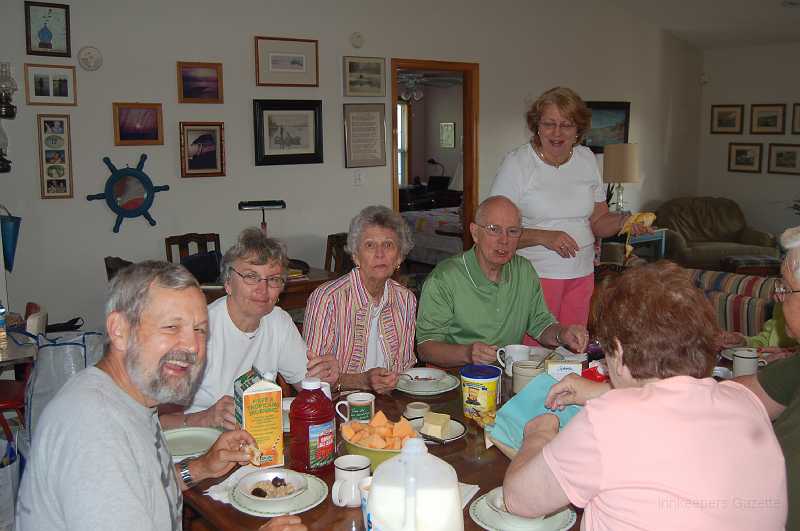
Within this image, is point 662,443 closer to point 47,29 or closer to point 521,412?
point 521,412

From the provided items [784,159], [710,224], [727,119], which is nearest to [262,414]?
[710,224]

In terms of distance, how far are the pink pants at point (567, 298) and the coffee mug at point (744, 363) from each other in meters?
1.07

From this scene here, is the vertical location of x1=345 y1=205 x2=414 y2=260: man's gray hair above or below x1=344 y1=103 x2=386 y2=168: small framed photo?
below

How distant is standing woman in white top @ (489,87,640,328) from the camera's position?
3461 mm

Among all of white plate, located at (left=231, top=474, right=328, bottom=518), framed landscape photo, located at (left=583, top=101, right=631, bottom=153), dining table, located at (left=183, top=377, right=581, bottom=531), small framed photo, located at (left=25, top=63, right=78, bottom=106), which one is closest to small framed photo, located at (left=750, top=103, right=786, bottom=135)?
framed landscape photo, located at (left=583, top=101, right=631, bottom=153)

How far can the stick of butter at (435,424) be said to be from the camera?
6.64ft

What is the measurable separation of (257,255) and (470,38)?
5.19m

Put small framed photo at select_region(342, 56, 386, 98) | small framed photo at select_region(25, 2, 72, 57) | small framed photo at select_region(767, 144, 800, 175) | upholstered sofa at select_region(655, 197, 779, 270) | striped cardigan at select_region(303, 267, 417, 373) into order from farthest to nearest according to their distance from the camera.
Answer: small framed photo at select_region(767, 144, 800, 175) < upholstered sofa at select_region(655, 197, 779, 270) < small framed photo at select_region(342, 56, 386, 98) < small framed photo at select_region(25, 2, 72, 57) < striped cardigan at select_region(303, 267, 417, 373)

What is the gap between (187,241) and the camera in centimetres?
561

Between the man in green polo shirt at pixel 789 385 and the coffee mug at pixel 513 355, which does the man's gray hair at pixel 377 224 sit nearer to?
the coffee mug at pixel 513 355

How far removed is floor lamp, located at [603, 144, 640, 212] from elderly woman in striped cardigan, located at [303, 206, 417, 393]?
562cm

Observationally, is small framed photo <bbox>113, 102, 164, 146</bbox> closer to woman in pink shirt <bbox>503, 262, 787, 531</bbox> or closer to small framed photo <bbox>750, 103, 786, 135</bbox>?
woman in pink shirt <bbox>503, 262, 787, 531</bbox>

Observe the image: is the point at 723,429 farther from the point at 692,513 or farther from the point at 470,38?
the point at 470,38

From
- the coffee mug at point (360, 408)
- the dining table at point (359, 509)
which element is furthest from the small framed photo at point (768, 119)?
the coffee mug at point (360, 408)
